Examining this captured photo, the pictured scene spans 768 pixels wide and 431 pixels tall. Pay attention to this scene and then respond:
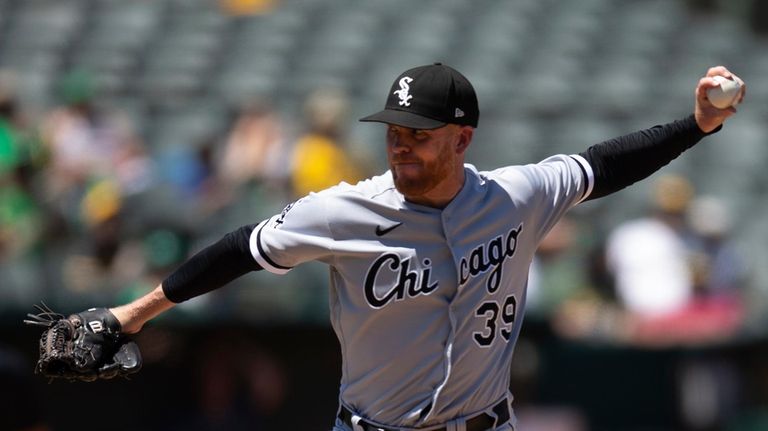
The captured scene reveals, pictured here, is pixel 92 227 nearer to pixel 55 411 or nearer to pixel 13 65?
pixel 55 411

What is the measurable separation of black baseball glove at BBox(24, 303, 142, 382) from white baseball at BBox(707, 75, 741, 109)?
72.7 inches

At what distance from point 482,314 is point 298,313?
394 centimetres

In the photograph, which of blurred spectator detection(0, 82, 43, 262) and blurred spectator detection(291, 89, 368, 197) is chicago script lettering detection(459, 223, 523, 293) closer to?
blurred spectator detection(0, 82, 43, 262)

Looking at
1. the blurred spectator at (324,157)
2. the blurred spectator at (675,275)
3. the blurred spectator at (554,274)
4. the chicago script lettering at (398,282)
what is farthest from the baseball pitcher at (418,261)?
the blurred spectator at (324,157)

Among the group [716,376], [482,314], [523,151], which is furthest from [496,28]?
[482,314]

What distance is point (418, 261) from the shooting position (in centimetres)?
392

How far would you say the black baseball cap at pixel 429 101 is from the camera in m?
3.78

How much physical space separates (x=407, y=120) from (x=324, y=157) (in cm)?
522

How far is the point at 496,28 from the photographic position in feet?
39.7

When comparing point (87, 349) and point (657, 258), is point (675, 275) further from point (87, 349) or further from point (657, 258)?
point (87, 349)

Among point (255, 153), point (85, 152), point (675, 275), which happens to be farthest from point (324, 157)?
point (675, 275)

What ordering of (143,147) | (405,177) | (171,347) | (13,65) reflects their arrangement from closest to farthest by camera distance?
1. (405,177)
2. (171,347)
3. (143,147)
4. (13,65)

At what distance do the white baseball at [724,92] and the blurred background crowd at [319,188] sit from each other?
2.62 metres

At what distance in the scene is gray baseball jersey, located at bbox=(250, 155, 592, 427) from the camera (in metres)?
3.88
